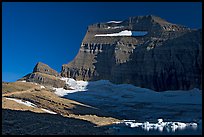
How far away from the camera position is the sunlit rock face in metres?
142

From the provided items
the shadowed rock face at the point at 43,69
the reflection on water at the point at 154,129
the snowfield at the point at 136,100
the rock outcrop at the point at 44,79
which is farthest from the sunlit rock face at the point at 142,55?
the reflection on water at the point at 154,129

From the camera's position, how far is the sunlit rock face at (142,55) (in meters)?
142

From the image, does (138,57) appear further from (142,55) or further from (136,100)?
(136,100)

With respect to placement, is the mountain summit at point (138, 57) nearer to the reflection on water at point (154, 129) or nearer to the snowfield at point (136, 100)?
the snowfield at point (136, 100)

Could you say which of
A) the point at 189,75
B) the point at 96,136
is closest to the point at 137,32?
the point at 189,75

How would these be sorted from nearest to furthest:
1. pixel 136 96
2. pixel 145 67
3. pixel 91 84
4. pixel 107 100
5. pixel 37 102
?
pixel 37 102 → pixel 107 100 → pixel 136 96 → pixel 145 67 → pixel 91 84

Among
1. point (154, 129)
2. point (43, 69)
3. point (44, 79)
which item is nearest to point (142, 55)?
point (44, 79)

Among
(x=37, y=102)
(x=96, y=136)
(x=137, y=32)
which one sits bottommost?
(x=96, y=136)

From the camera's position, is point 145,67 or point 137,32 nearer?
point 145,67

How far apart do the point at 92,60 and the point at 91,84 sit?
21681 mm

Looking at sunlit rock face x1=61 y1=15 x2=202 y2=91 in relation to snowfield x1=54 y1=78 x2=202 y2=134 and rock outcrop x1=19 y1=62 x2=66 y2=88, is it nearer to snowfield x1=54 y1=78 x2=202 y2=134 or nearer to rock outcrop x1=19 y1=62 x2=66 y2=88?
snowfield x1=54 y1=78 x2=202 y2=134

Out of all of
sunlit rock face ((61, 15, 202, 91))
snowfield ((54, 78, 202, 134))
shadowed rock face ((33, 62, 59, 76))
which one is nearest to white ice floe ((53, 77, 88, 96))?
snowfield ((54, 78, 202, 134))

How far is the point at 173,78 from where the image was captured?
5704 inches

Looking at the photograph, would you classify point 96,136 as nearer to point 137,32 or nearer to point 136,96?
point 136,96
